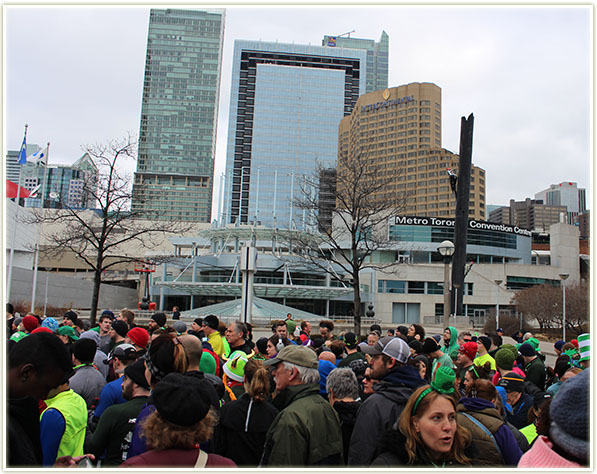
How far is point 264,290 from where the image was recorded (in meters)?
53.4

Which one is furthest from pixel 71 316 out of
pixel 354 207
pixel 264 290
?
pixel 264 290

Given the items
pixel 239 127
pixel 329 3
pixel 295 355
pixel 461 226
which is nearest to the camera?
pixel 329 3

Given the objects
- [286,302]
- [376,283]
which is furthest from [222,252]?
[376,283]

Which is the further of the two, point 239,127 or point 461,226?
point 239,127

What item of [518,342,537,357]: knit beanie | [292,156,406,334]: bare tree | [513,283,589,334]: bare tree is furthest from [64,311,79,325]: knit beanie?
[513,283,589,334]: bare tree

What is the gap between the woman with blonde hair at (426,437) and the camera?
9.27ft

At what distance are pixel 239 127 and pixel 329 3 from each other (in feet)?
569

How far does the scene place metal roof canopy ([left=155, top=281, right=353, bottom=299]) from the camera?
1986 inches

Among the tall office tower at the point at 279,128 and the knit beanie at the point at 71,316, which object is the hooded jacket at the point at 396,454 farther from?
the tall office tower at the point at 279,128

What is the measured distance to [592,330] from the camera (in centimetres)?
288

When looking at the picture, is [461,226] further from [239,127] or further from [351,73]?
[351,73]

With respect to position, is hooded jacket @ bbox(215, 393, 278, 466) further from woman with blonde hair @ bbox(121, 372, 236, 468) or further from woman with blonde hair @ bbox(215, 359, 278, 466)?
woman with blonde hair @ bbox(121, 372, 236, 468)

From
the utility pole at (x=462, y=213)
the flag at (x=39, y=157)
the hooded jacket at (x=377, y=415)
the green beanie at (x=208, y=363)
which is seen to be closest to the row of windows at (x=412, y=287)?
the utility pole at (x=462, y=213)

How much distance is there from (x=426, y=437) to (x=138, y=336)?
13.0ft
